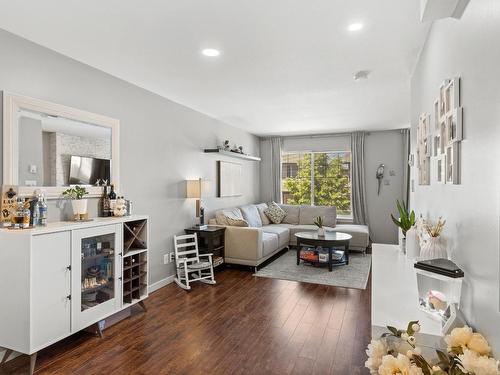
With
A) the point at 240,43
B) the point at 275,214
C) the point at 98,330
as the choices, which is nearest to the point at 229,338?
the point at 98,330

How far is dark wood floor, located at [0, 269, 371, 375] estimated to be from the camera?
7.70 feet

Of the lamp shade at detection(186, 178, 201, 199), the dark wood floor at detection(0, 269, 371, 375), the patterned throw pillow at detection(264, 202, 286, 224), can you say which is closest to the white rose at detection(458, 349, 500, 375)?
the dark wood floor at detection(0, 269, 371, 375)

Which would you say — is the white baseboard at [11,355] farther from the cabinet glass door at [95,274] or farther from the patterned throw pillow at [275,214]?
the patterned throw pillow at [275,214]

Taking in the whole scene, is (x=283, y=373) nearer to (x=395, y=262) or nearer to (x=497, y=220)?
(x=395, y=262)

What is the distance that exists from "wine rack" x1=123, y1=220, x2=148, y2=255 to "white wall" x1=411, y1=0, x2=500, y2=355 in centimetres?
281

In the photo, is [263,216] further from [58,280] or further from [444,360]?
[444,360]

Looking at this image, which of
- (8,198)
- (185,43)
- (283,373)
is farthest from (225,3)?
(283,373)

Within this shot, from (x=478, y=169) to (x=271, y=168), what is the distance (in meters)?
6.73

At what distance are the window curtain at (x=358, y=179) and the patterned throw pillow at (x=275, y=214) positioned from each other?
5.38 feet

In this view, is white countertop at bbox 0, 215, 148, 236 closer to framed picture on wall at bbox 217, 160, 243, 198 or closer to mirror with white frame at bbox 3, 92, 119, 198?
mirror with white frame at bbox 3, 92, 119, 198

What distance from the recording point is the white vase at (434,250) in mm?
1577

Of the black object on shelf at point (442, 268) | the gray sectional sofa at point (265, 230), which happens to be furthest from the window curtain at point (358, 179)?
the black object on shelf at point (442, 268)

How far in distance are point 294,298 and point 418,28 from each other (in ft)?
9.77

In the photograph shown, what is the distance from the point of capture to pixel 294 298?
3754mm
